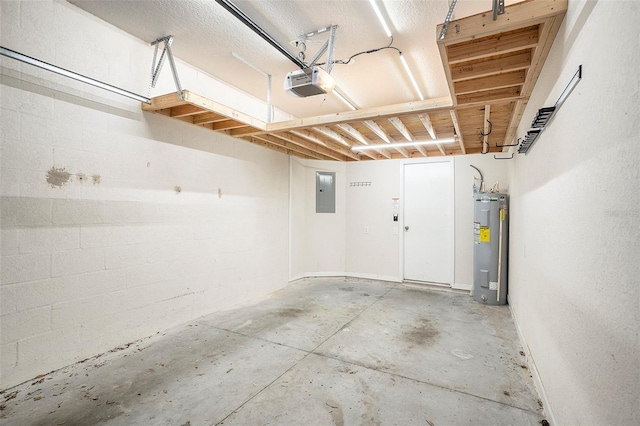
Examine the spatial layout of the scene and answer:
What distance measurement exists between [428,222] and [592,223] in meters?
4.50

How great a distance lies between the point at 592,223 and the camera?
4.21 ft

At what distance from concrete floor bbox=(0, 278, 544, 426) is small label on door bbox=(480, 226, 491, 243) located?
3.84 ft

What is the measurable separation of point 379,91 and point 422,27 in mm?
1358

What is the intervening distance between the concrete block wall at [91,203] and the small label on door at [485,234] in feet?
12.6

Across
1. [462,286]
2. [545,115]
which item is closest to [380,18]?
[545,115]

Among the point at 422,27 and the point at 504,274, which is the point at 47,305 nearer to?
the point at 422,27

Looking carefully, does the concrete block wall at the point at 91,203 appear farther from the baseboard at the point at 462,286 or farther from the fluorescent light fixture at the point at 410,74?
the baseboard at the point at 462,286

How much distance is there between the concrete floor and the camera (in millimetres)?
2014

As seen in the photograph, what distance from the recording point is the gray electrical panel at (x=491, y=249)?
4410mm

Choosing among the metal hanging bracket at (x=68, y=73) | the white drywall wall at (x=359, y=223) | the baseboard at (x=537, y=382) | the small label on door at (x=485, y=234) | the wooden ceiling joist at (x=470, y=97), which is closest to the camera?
the wooden ceiling joist at (x=470, y=97)

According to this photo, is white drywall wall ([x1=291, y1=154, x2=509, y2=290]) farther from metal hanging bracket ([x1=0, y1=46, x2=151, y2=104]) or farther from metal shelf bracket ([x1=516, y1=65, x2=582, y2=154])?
metal hanging bracket ([x1=0, y1=46, x2=151, y2=104])

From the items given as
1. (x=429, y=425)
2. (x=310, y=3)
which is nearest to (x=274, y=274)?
(x=429, y=425)

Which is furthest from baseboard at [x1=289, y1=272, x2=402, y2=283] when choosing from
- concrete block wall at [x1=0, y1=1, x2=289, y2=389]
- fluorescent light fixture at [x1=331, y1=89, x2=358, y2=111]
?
fluorescent light fixture at [x1=331, y1=89, x2=358, y2=111]

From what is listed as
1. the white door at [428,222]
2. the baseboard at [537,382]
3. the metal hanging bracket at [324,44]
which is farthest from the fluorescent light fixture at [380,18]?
the white door at [428,222]
